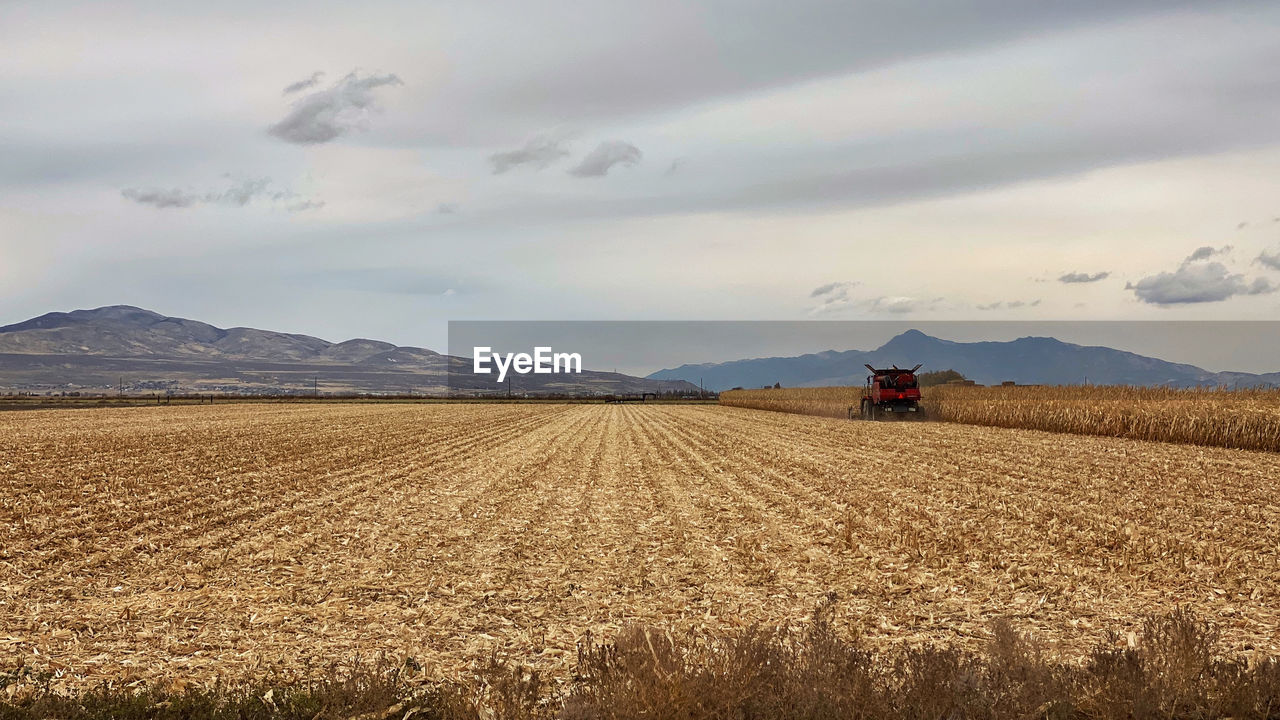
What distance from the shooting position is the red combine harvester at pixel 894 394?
Result: 155 ft

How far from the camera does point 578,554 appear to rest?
12695 millimetres

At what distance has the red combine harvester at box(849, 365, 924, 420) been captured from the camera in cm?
4722

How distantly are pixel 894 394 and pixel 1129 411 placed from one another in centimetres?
1484

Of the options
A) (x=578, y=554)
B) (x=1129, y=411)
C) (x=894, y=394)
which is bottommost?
(x=578, y=554)

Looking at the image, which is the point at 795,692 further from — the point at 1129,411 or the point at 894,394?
the point at 894,394

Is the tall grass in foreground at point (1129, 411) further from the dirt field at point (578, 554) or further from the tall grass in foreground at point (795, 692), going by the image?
the tall grass in foreground at point (795, 692)

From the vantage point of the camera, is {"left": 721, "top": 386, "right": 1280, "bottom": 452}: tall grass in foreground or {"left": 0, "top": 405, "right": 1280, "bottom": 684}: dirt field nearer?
{"left": 0, "top": 405, "right": 1280, "bottom": 684}: dirt field

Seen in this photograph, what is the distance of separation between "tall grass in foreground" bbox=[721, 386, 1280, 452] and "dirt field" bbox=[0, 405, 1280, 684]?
5127mm

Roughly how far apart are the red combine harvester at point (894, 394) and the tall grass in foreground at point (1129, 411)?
2.38 m

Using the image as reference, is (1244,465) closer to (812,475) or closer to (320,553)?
(812,475)

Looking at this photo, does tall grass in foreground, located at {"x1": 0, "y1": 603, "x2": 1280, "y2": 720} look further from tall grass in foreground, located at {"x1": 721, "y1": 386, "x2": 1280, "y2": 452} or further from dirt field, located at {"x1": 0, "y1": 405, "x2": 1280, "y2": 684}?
tall grass in foreground, located at {"x1": 721, "y1": 386, "x2": 1280, "y2": 452}

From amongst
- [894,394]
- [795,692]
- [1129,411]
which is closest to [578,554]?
[795,692]

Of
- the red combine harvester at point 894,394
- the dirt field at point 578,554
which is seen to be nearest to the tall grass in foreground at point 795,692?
the dirt field at point 578,554

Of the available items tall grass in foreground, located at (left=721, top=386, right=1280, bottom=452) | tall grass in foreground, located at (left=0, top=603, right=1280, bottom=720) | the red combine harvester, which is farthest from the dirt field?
the red combine harvester
